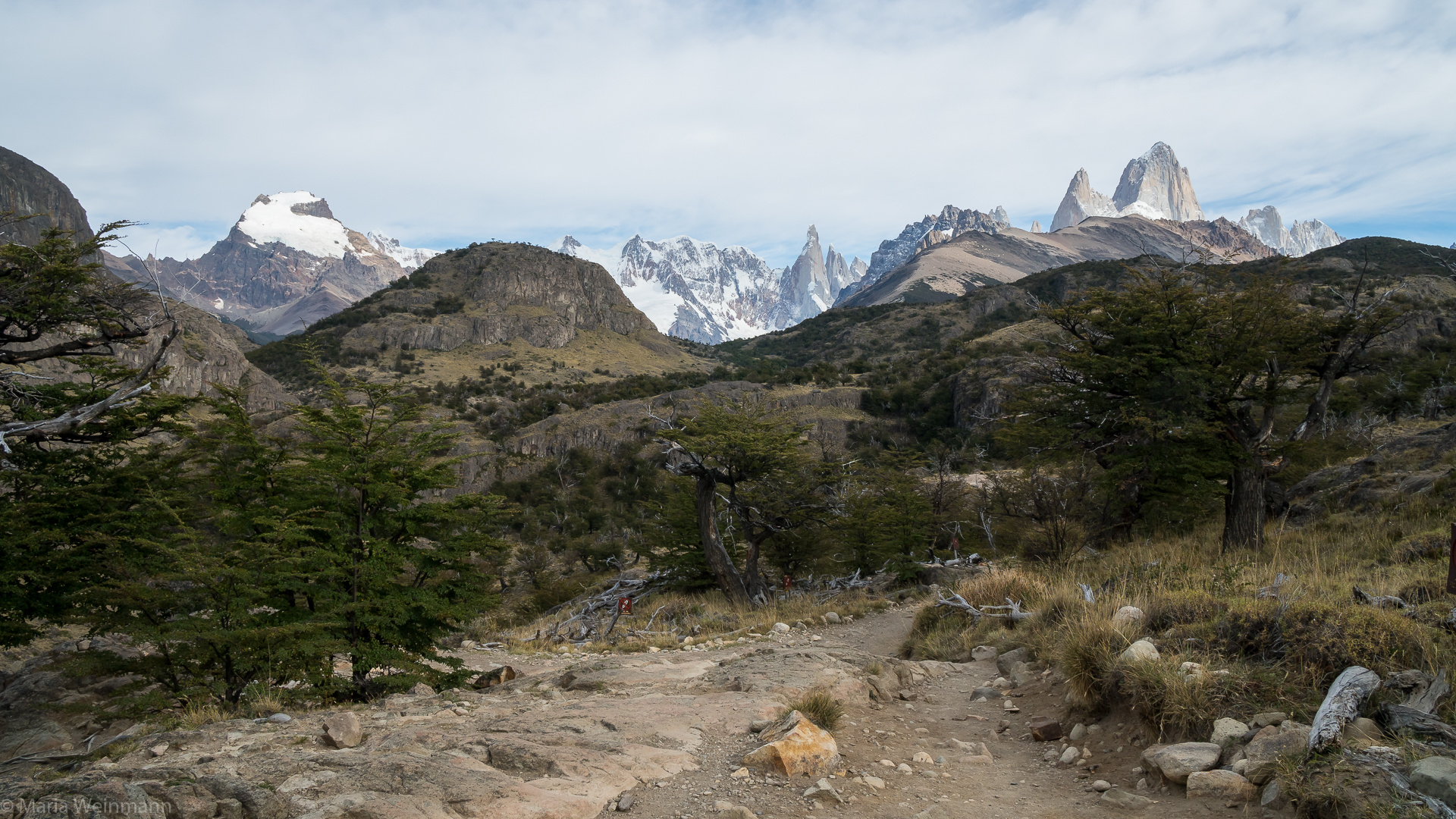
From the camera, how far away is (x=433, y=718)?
17.6 feet

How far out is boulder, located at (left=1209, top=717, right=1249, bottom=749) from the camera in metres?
3.58

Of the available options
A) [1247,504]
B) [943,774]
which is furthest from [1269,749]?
[1247,504]

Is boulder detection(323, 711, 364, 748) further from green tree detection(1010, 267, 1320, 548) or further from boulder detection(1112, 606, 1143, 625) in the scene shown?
green tree detection(1010, 267, 1320, 548)

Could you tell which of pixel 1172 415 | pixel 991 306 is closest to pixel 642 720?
pixel 1172 415

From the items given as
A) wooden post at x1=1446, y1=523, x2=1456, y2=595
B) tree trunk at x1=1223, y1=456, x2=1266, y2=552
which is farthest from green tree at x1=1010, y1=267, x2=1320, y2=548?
wooden post at x1=1446, y1=523, x2=1456, y2=595

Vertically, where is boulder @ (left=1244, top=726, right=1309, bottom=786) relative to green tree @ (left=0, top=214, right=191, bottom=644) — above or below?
below

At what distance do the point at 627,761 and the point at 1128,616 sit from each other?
4.07m

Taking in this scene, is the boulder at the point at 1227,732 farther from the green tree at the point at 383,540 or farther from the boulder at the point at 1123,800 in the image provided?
the green tree at the point at 383,540

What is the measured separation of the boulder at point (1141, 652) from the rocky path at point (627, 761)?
0.40 m

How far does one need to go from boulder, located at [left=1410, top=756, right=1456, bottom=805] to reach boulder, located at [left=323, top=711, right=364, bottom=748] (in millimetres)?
5479

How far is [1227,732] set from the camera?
3.63 meters

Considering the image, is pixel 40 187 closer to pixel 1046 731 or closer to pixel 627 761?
pixel 627 761

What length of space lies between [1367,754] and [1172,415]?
10609 mm

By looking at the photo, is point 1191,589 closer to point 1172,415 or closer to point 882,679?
point 882,679
